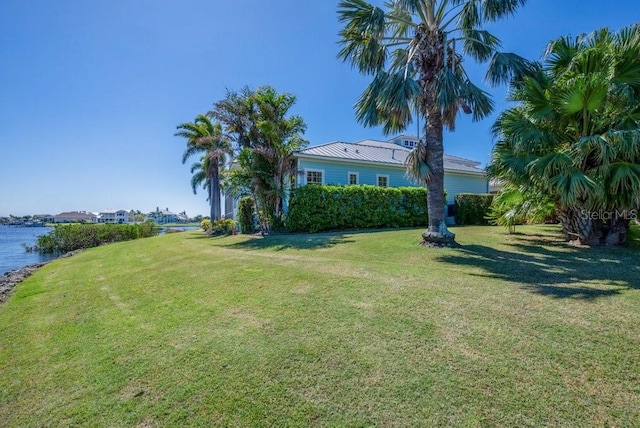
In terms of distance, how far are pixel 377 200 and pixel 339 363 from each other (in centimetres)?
1356

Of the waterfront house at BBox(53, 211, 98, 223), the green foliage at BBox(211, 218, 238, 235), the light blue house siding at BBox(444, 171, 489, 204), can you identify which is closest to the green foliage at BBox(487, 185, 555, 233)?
the light blue house siding at BBox(444, 171, 489, 204)

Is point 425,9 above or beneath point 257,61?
beneath

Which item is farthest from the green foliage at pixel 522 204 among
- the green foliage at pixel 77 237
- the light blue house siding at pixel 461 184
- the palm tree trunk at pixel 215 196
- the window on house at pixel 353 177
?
the green foliage at pixel 77 237

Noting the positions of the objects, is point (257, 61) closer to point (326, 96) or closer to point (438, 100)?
point (326, 96)

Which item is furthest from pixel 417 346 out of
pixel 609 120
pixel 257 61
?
pixel 257 61

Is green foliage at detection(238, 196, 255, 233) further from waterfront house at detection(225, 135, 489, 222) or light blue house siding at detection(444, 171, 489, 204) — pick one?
light blue house siding at detection(444, 171, 489, 204)

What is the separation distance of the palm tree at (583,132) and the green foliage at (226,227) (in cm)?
1578

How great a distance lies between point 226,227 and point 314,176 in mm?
7764

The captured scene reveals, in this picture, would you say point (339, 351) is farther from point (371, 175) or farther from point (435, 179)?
point (371, 175)

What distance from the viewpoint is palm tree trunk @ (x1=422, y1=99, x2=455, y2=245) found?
946 centimetres

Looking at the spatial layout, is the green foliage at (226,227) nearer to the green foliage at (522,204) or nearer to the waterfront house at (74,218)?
the green foliage at (522,204)

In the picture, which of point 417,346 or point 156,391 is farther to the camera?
point 417,346

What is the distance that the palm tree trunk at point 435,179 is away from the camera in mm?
9461

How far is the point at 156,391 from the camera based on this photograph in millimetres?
3006
